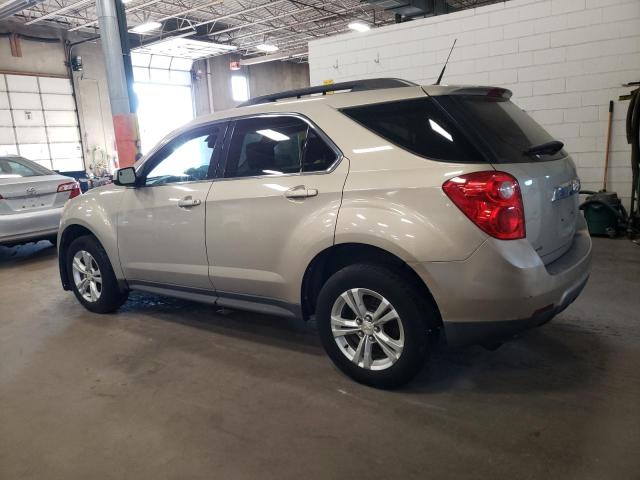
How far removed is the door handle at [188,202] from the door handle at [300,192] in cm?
78

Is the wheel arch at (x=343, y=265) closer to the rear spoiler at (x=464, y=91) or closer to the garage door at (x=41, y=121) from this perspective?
the rear spoiler at (x=464, y=91)

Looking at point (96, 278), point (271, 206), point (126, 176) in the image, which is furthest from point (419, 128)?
point (96, 278)

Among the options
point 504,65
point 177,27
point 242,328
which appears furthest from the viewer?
point 177,27

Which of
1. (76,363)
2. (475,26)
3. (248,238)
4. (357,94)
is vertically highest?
(475,26)

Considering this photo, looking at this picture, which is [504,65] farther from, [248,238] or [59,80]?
[59,80]

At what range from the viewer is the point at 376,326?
2.57 m

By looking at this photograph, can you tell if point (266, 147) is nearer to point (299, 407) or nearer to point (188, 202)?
point (188, 202)

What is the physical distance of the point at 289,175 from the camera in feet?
9.34

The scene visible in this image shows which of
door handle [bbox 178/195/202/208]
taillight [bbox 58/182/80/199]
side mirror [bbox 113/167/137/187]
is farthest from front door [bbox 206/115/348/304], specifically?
taillight [bbox 58/182/80/199]

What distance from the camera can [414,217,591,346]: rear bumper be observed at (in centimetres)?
221

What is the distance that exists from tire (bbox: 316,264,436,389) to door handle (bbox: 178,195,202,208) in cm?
113

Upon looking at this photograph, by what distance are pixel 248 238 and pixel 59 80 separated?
14.9 meters

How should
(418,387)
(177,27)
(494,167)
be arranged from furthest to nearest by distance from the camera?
(177,27), (418,387), (494,167)

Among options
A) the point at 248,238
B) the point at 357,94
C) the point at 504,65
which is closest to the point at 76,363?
the point at 248,238
